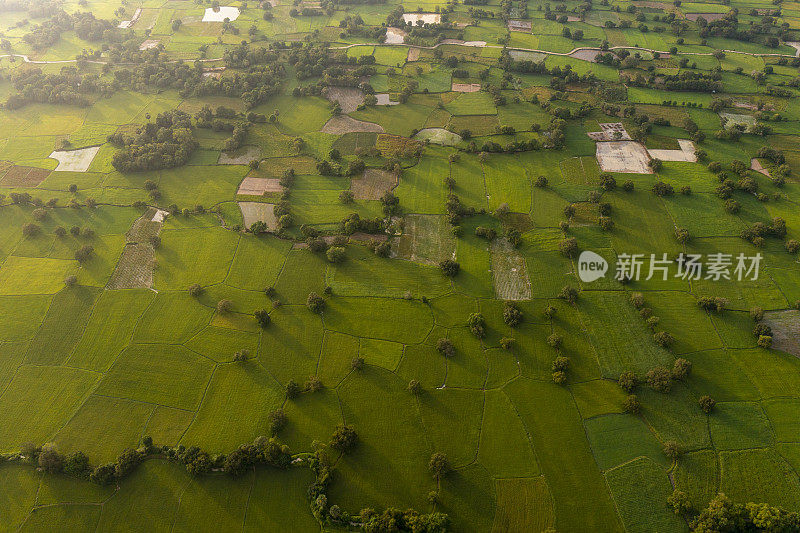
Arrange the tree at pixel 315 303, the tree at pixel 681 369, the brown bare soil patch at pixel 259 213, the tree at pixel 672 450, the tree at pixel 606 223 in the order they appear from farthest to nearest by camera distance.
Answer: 1. the brown bare soil patch at pixel 259 213
2. the tree at pixel 606 223
3. the tree at pixel 315 303
4. the tree at pixel 681 369
5. the tree at pixel 672 450

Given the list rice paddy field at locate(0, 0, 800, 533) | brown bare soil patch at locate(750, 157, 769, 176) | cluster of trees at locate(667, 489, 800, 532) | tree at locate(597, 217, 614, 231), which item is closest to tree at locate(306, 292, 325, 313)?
rice paddy field at locate(0, 0, 800, 533)

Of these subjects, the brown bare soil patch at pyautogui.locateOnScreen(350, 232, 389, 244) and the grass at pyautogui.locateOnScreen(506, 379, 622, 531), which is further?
the brown bare soil patch at pyautogui.locateOnScreen(350, 232, 389, 244)

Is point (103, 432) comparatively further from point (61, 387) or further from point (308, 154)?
point (308, 154)

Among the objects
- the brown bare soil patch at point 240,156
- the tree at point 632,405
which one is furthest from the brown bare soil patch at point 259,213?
the tree at point 632,405

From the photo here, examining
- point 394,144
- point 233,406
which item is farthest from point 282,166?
point 233,406

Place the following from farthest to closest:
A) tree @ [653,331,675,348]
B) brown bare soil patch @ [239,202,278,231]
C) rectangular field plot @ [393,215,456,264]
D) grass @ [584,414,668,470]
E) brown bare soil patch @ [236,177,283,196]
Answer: brown bare soil patch @ [236,177,283,196] < brown bare soil patch @ [239,202,278,231] < rectangular field plot @ [393,215,456,264] < tree @ [653,331,675,348] < grass @ [584,414,668,470]

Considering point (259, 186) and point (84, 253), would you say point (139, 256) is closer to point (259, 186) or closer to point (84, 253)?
point (84, 253)

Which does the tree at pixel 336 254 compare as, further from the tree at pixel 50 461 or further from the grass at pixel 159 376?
the tree at pixel 50 461

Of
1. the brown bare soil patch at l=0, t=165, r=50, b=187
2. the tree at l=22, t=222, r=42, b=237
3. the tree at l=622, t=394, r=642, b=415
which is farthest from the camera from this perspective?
the brown bare soil patch at l=0, t=165, r=50, b=187

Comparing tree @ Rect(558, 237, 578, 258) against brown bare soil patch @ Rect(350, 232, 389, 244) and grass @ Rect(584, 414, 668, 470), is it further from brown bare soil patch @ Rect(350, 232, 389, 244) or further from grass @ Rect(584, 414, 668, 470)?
brown bare soil patch @ Rect(350, 232, 389, 244)
